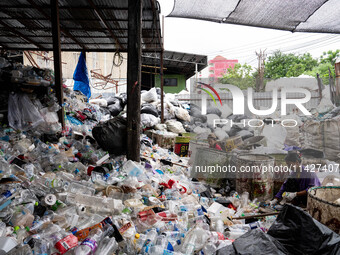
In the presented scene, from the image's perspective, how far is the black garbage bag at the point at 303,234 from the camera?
1.50 metres

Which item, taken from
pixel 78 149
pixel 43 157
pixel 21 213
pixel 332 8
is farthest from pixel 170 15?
pixel 21 213

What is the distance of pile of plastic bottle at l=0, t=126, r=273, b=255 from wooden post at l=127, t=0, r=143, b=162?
0.35 meters

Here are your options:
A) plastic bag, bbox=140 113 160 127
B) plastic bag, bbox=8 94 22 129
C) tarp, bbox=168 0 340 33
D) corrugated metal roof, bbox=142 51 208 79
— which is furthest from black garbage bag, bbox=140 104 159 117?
plastic bag, bbox=8 94 22 129

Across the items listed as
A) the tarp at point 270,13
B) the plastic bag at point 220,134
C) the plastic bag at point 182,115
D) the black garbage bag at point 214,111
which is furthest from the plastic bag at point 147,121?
the tarp at point 270,13

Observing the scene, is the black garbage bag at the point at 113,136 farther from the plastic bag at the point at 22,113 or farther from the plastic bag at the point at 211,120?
the plastic bag at the point at 211,120

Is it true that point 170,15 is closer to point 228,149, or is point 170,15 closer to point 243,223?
point 228,149

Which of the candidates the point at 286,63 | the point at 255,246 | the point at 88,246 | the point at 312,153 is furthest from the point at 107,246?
the point at 286,63

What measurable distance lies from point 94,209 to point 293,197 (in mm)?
2649

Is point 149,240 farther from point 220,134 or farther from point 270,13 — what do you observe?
point 270,13

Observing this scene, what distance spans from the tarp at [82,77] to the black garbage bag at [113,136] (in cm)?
445

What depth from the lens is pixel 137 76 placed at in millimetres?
3598

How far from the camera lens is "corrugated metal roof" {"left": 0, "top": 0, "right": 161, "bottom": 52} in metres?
4.73

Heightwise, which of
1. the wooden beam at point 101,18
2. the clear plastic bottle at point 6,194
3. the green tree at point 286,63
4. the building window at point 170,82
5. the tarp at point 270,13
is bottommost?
Answer: the clear plastic bottle at point 6,194

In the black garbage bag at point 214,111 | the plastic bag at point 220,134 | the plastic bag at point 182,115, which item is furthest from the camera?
the plastic bag at point 182,115
